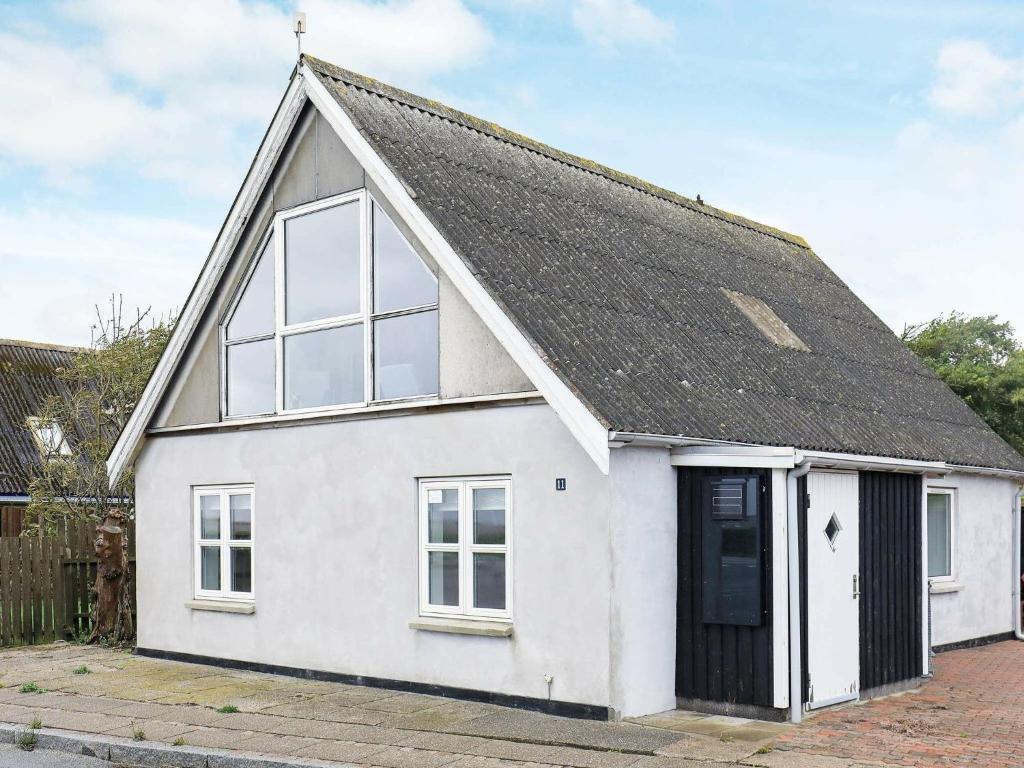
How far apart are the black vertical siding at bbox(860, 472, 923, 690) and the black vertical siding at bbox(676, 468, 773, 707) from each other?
68.0 inches

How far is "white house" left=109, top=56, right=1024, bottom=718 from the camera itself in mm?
10750

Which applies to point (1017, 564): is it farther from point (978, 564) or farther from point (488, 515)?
point (488, 515)

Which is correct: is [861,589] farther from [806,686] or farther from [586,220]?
[586,220]

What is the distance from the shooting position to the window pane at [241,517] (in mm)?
14406

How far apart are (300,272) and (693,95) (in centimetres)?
509

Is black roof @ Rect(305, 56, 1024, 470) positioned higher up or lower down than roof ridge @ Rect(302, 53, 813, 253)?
lower down

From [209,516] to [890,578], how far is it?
835cm

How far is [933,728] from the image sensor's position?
33.9 feet

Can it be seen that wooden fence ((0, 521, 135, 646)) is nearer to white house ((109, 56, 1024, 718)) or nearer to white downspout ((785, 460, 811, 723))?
white house ((109, 56, 1024, 718))

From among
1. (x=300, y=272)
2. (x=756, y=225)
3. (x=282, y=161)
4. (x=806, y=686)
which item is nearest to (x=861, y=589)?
(x=806, y=686)

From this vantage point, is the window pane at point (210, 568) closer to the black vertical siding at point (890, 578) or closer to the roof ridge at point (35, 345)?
the black vertical siding at point (890, 578)

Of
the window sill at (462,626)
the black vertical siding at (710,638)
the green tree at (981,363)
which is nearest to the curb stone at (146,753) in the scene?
the window sill at (462,626)

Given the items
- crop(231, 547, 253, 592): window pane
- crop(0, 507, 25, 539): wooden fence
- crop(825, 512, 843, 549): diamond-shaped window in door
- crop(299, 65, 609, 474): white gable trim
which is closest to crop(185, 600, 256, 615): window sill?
crop(231, 547, 253, 592): window pane

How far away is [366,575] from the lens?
42.0ft
